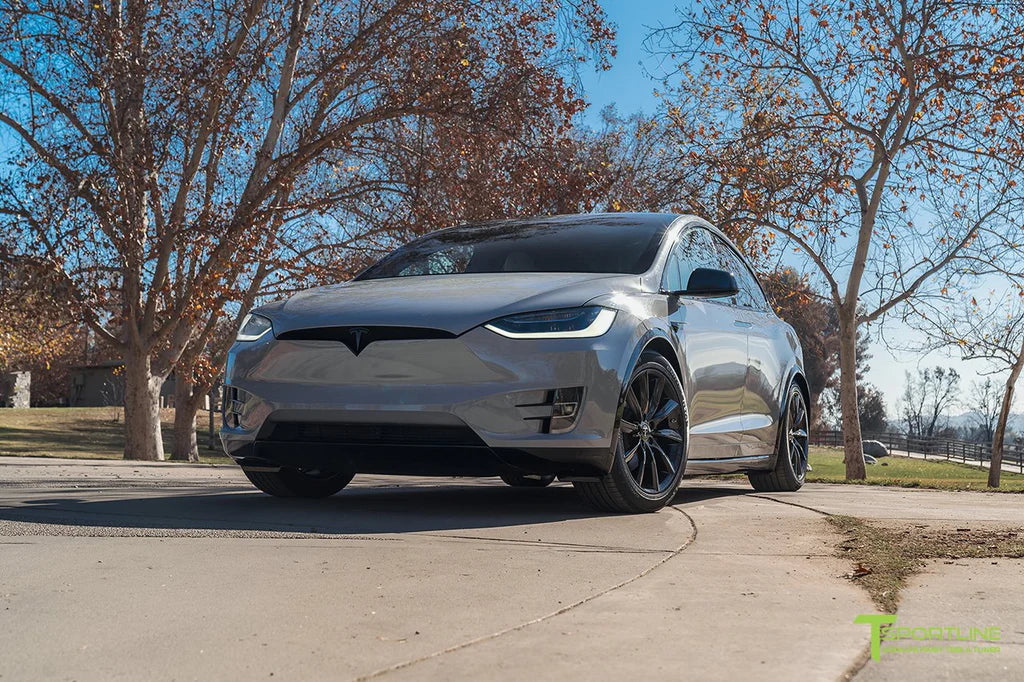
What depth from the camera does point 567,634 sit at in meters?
2.87

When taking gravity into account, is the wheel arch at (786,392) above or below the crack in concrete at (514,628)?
above

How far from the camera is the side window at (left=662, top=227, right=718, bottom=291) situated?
640cm

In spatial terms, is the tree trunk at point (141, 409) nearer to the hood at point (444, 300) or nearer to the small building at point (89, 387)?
the hood at point (444, 300)

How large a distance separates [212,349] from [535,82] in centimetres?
1642

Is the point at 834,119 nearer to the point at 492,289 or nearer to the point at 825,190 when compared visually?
the point at 825,190

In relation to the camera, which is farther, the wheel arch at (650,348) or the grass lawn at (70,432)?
the grass lawn at (70,432)

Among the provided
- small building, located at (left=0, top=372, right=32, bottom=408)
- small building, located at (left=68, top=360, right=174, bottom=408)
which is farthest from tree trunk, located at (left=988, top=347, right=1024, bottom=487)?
small building, located at (left=68, top=360, right=174, bottom=408)

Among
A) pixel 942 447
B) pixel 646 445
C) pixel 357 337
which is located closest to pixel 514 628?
pixel 357 337

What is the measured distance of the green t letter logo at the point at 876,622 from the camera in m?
2.73

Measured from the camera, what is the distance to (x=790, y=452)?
812cm

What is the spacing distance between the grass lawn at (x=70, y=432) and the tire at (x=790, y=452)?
25538mm

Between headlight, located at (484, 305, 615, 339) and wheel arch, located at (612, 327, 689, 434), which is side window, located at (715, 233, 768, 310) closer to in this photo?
wheel arch, located at (612, 327, 689, 434)

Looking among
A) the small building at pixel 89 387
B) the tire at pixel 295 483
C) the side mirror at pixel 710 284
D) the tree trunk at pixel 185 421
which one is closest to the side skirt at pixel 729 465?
the side mirror at pixel 710 284

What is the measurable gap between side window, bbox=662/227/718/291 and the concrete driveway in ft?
4.39
